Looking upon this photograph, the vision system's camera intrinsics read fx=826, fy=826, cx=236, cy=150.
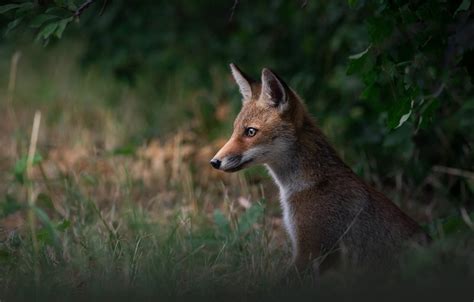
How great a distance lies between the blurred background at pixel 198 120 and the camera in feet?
16.9

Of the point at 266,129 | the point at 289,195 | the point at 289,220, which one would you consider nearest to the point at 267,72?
the point at 266,129

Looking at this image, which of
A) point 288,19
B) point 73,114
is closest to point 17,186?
point 73,114

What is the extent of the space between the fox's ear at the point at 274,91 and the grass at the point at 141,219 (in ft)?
2.41

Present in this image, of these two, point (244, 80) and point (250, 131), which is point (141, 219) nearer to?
point (250, 131)

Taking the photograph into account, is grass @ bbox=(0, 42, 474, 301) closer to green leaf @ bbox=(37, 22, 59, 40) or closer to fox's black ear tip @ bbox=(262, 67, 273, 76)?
green leaf @ bbox=(37, 22, 59, 40)

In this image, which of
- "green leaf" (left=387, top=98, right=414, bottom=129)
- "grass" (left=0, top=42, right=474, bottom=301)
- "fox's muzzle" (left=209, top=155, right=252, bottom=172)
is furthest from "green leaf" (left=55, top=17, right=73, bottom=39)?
"green leaf" (left=387, top=98, right=414, bottom=129)

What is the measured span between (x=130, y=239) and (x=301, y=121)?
4.74ft

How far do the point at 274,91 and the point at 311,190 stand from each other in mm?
723

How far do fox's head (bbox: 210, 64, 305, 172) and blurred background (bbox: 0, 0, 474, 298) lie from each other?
486 mm

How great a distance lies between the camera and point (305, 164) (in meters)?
5.43

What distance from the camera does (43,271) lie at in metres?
4.73

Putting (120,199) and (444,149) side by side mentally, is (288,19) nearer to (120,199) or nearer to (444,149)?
(444,149)

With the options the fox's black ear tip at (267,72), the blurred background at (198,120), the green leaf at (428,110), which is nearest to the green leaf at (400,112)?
the blurred background at (198,120)

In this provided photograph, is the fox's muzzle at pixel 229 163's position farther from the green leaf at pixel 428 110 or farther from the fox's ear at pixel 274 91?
the green leaf at pixel 428 110
